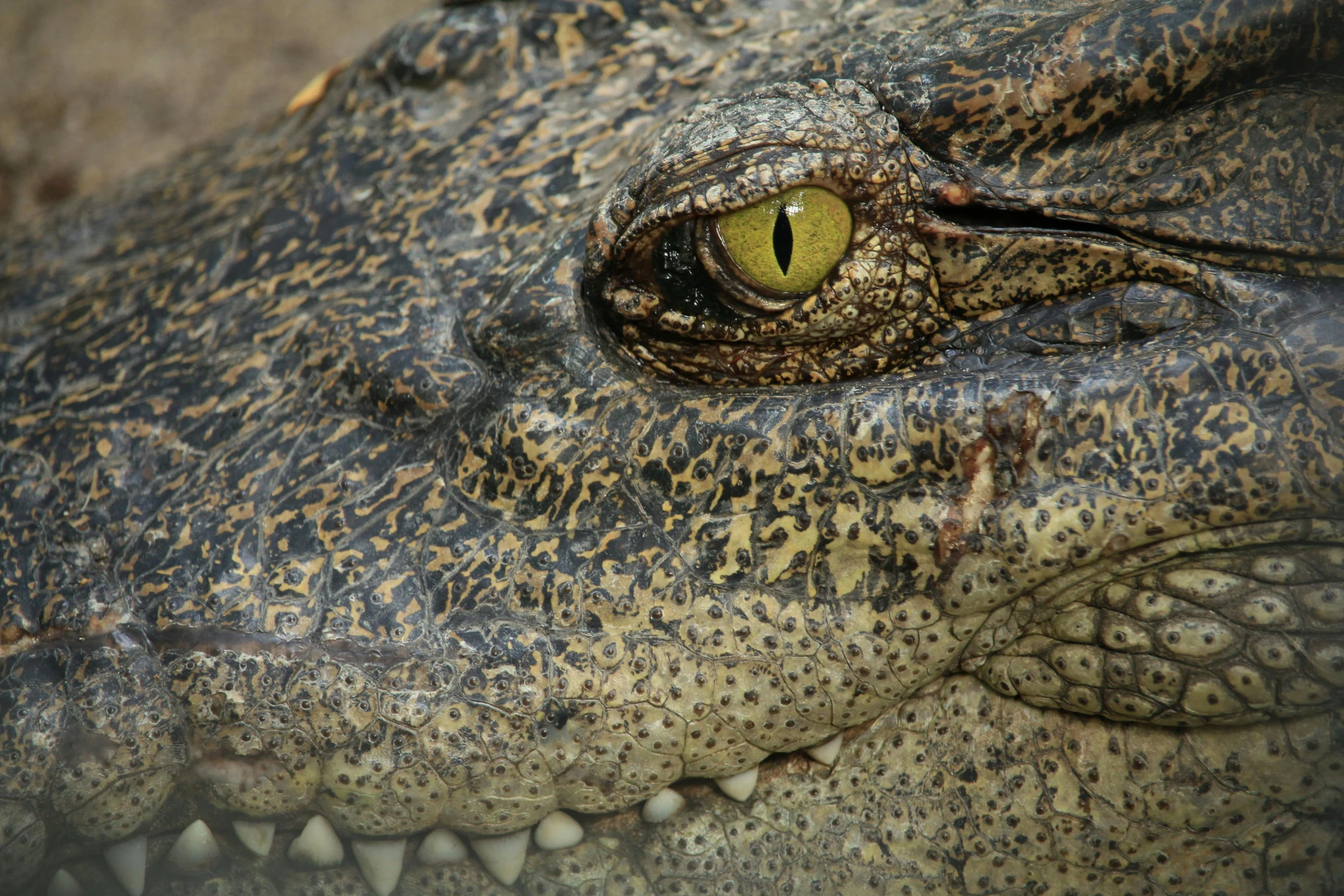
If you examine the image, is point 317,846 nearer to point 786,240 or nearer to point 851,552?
point 851,552

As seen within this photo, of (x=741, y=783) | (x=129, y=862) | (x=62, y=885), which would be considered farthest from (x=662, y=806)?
(x=62, y=885)

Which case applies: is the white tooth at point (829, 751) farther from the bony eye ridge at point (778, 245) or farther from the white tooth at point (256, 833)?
the white tooth at point (256, 833)

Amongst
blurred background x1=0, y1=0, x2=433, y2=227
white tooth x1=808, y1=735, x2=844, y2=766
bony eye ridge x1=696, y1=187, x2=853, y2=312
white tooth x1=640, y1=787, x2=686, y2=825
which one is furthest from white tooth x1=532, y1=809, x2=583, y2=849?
blurred background x1=0, y1=0, x2=433, y2=227

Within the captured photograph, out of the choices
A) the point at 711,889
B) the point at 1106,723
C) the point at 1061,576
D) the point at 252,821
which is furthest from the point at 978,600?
the point at 252,821

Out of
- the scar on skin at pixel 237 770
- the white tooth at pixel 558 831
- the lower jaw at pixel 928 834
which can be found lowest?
the lower jaw at pixel 928 834

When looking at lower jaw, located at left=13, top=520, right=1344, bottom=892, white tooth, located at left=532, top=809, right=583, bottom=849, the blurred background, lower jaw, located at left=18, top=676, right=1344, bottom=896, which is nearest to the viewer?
lower jaw, located at left=13, top=520, right=1344, bottom=892

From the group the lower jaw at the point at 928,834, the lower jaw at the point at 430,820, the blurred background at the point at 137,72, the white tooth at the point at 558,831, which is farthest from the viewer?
the blurred background at the point at 137,72

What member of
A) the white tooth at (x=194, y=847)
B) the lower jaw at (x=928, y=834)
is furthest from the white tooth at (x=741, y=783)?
the white tooth at (x=194, y=847)

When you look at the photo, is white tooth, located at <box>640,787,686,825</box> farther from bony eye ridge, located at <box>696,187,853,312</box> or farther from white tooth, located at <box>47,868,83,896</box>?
white tooth, located at <box>47,868,83,896</box>
